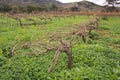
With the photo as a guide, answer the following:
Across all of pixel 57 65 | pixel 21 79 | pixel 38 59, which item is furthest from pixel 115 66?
pixel 21 79

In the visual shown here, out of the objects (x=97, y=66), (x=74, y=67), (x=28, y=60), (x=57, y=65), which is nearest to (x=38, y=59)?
(x=28, y=60)

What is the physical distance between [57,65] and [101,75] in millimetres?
1917

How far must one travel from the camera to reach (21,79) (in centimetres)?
816

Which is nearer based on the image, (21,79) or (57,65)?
(21,79)

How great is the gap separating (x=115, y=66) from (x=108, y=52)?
1.84 meters

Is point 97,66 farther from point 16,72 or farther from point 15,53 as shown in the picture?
point 15,53

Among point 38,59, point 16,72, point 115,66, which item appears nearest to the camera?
point 16,72

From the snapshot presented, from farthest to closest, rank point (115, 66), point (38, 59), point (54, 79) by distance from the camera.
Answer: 1. point (38, 59)
2. point (115, 66)
3. point (54, 79)

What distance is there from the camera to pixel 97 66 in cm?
881

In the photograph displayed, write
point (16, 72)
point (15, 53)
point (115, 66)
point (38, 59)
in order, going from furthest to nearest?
1. point (15, 53)
2. point (38, 59)
3. point (115, 66)
4. point (16, 72)

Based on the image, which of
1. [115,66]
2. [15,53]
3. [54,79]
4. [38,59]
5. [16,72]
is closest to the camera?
[54,79]

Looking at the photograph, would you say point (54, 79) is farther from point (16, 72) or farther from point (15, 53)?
point (15, 53)

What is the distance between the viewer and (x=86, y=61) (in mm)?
9250

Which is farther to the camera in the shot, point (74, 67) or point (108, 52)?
point (108, 52)
